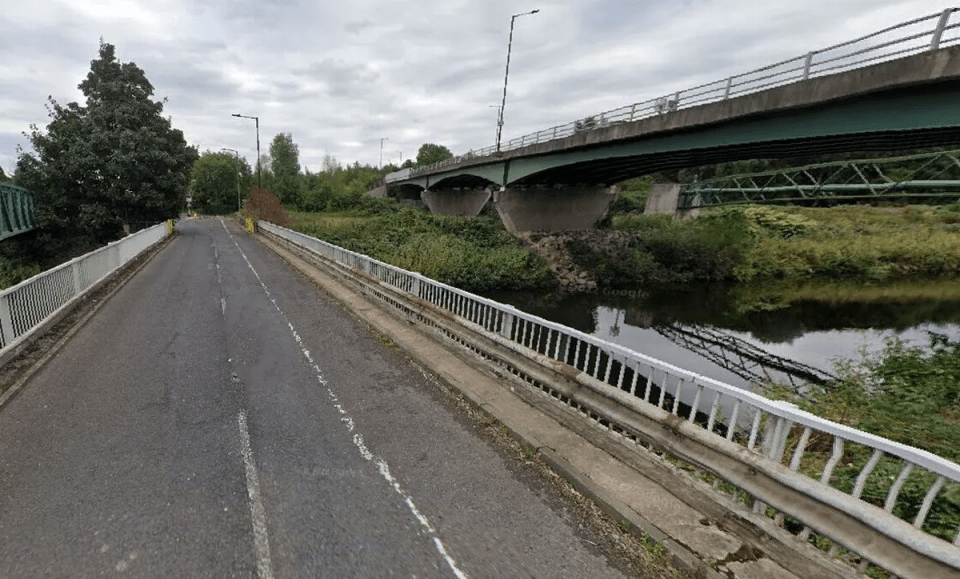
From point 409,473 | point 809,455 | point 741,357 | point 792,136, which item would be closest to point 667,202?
point 792,136

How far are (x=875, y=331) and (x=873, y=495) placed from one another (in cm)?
1916

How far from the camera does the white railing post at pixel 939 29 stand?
28.6 feet

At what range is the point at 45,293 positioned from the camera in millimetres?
8906

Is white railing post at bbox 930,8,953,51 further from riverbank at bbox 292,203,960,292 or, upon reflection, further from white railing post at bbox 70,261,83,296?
white railing post at bbox 70,261,83,296

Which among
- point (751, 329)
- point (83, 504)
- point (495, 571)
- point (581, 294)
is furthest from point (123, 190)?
point (751, 329)

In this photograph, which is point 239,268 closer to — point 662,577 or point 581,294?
point 581,294

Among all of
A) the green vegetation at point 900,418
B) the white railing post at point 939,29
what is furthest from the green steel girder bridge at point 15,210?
the white railing post at point 939,29

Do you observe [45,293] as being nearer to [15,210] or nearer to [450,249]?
[450,249]

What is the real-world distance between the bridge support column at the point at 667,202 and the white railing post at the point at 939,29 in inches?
1437

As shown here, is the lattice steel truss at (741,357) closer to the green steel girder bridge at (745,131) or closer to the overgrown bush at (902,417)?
the overgrown bush at (902,417)

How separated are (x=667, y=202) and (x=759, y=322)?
28.7 metres

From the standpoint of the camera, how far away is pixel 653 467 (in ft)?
14.9

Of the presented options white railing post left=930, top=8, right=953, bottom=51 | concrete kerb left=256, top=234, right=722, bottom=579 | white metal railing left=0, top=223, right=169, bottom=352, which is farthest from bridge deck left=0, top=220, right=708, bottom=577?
white railing post left=930, top=8, right=953, bottom=51

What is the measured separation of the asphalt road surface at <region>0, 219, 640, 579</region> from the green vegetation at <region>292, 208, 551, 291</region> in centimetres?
1358
